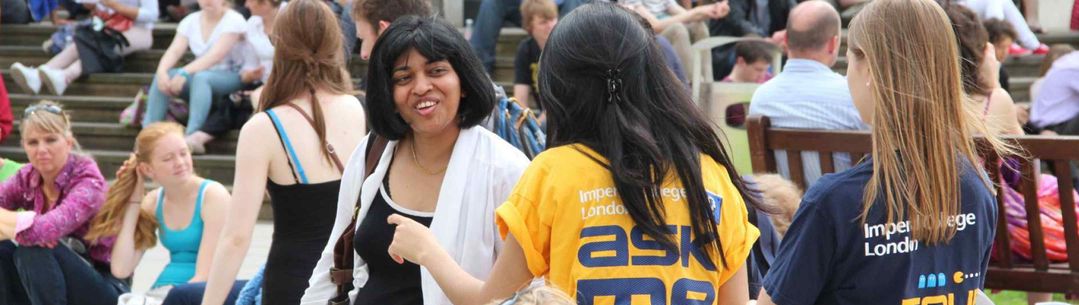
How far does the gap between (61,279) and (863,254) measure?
15.9ft

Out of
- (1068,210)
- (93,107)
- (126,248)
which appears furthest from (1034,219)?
(93,107)

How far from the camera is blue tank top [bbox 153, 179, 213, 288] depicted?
22.0ft

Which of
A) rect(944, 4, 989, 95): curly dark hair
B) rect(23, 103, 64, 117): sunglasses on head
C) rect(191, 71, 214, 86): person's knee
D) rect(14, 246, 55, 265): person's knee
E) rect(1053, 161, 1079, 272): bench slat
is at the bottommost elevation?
rect(191, 71, 214, 86): person's knee

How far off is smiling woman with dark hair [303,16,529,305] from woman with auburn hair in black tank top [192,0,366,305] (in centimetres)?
86

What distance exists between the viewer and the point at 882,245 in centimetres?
284

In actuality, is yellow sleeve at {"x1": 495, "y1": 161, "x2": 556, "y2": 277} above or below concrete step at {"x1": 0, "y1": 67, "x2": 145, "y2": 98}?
above

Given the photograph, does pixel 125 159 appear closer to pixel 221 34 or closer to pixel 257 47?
pixel 221 34

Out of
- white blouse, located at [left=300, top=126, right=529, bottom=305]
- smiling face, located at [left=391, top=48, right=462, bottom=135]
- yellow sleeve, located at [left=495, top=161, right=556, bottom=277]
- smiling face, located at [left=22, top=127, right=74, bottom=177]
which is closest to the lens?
yellow sleeve, located at [left=495, top=161, right=556, bottom=277]

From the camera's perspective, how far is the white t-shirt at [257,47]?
470 inches

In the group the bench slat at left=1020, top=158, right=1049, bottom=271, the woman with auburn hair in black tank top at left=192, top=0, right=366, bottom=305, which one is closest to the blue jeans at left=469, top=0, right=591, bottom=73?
the bench slat at left=1020, top=158, right=1049, bottom=271

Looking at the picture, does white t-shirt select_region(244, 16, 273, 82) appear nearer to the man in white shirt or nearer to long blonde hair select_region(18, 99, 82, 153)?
long blonde hair select_region(18, 99, 82, 153)

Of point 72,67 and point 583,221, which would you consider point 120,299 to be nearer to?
point 583,221

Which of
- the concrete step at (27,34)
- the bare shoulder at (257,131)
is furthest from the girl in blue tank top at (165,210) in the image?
the concrete step at (27,34)

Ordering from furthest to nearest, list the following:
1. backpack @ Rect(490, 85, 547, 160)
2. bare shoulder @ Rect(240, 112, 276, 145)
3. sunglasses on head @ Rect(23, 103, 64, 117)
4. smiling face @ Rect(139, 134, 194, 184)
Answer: sunglasses on head @ Rect(23, 103, 64, 117), smiling face @ Rect(139, 134, 194, 184), bare shoulder @ Rect(240, 112, 276, 145), backpack @ Rect(490, 85, 547, 160)
